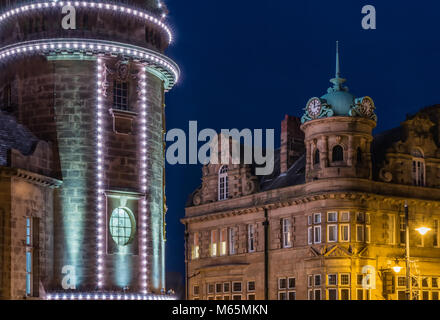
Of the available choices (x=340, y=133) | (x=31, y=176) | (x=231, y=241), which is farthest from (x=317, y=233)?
(x=31, y=176)

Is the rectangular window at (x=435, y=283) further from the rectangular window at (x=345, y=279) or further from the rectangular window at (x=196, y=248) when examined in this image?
the rectangular window at (x=196, y=248)

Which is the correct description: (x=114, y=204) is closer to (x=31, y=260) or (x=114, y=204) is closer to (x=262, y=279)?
(x=31, y=260)

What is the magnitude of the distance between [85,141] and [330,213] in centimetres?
2523

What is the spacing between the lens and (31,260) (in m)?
34.8

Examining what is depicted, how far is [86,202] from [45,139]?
3165mm

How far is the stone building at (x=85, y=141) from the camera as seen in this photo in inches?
1405

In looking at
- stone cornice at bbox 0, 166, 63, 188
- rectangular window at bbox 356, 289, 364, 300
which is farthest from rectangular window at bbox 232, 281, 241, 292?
stone cornice at bbox 0, 166, 63, 188

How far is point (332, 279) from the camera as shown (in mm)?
57375

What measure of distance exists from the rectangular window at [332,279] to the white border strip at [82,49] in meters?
23.5

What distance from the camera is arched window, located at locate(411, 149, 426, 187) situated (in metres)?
62.5

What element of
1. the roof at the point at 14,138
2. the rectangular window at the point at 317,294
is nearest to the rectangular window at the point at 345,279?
the rectangular window at the point at 317,294

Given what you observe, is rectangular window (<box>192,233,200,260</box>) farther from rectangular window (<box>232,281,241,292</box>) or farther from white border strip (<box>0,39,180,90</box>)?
white border strip (<box>0,39,180,90</box>)

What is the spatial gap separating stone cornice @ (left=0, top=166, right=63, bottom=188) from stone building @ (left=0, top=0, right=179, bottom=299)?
0.09 meters
